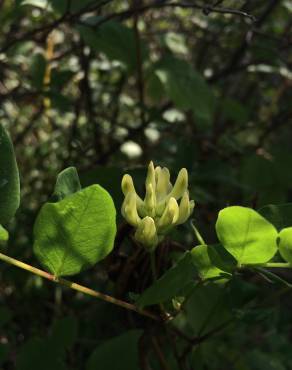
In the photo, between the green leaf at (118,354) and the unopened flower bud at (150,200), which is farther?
the green leaf at (118,354)

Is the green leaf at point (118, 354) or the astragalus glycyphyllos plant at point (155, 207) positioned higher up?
the astragalus glycyphyllos plant at point (155, 207)

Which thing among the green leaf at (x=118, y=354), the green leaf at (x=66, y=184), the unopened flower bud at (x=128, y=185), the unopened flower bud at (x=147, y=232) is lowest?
the green leaf at (x=118, y=354)

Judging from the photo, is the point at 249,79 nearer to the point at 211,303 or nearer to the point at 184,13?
the point at 184,13

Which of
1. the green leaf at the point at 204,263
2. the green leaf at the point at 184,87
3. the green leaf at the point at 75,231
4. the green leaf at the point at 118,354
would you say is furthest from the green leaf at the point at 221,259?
the green leaf at the point at 184,87

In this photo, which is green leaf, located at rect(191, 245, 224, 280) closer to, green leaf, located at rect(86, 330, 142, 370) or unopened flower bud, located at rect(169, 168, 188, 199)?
unopened flower bud, located at rect(169, 168, 188, 199)

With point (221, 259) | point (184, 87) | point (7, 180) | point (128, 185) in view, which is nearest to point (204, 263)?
point (221, 259)

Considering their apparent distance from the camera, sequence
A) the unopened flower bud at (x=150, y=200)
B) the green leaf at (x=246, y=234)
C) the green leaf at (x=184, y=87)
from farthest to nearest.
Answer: the green leaf at (x=184, y=87) → the unopened flower bud at (x=150, y=200) → the green leaf at (x=246, y=234)

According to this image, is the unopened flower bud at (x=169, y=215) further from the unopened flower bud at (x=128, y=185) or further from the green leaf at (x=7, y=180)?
the green leaf at (x=7, y=180)
